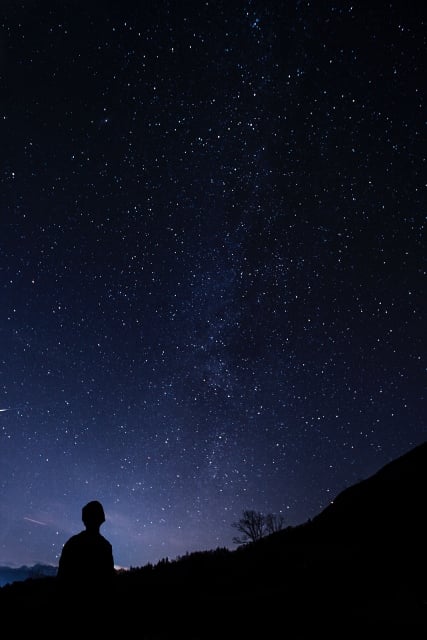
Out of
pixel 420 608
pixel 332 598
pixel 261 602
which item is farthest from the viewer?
pixel 261 602

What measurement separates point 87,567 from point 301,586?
499 centimetres

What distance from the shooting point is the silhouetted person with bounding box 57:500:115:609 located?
359cm

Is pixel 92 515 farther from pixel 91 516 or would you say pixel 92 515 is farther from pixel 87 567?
pixel 87 567

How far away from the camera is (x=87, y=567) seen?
3713 millimetres

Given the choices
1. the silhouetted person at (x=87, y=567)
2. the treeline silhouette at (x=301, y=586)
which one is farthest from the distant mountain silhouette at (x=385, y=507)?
the silhouetted person at (x=87, y=567)

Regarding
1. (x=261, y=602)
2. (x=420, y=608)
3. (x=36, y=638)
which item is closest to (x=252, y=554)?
(x=261, y=602)

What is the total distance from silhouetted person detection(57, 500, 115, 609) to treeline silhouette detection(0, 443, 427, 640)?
8 centimetres

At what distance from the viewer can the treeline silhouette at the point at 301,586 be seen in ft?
15.6

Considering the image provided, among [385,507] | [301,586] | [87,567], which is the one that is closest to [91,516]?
[87,567]

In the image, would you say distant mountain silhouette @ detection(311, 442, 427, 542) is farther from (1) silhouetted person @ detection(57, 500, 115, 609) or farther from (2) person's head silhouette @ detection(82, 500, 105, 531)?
(2) person's head silhouette @ detection(82, 500, 105, 531)

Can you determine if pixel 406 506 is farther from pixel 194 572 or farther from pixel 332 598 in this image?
pixel 194 572

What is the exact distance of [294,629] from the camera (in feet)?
16.2

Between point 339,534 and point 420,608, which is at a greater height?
point 339,534

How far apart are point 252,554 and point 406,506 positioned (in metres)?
4.96
